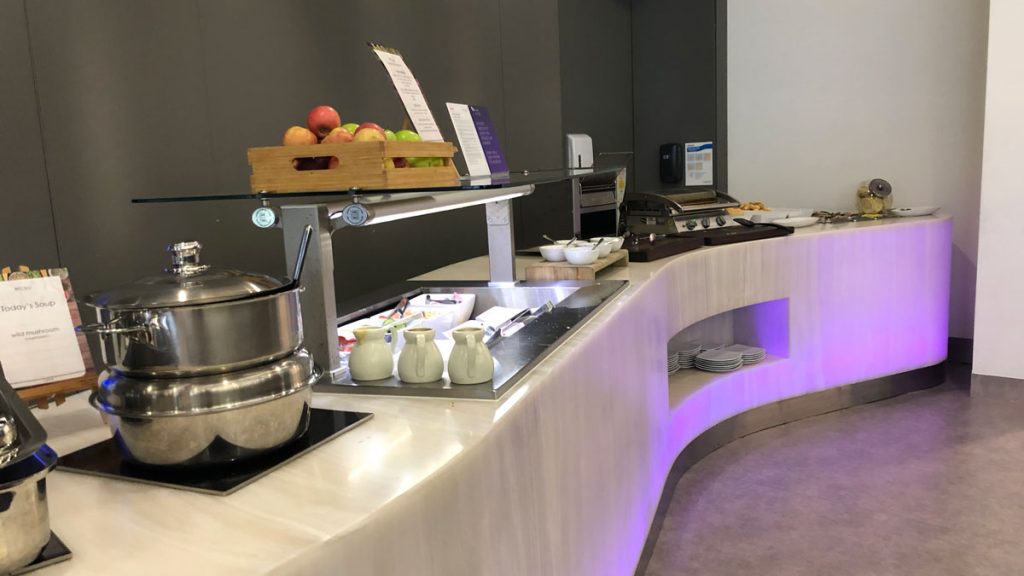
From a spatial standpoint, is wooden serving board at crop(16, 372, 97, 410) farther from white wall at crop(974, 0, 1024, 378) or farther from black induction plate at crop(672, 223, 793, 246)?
white wall at crop(974, 0, 1024, 378)

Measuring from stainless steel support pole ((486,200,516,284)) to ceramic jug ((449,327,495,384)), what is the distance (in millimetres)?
1091

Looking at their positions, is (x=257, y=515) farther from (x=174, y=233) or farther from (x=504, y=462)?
(x=174, y=233)

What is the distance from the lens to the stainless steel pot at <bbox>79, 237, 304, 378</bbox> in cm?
101

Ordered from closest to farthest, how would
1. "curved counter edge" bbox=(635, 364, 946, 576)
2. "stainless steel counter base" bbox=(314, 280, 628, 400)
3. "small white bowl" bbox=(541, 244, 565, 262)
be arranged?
"stainless steel counter base" bbox=(314, 280, 628, 400) → "small white bowl" bbox=(541, 244, 565, 262) → "curved counter edge" bbox=(635, 364, 946, 576)

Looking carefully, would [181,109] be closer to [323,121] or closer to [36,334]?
[323,121]

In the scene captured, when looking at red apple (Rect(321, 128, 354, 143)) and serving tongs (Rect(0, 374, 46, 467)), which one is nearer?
serving tongs (Rect(0, 374, 46, 467))

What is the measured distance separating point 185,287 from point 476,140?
1.49 metres

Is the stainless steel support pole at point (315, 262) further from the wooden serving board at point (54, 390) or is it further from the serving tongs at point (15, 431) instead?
the serving tongs at point (15, 431)

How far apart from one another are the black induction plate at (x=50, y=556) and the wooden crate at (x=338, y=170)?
0.78m

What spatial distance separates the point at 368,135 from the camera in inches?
61.8

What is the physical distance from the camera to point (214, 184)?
237 centimetres

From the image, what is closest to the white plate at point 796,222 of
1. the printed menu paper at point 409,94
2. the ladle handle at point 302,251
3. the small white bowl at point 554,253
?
the small white bowl at point 554,253

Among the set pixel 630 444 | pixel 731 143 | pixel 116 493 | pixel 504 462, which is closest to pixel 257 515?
pixel 116 493

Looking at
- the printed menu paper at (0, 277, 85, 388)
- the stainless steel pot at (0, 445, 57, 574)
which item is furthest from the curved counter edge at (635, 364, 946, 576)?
the stainless steel pot at (0, 445, 57, 574)
